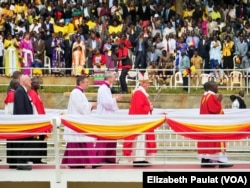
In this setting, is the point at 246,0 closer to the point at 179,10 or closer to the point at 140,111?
the point at 179,10

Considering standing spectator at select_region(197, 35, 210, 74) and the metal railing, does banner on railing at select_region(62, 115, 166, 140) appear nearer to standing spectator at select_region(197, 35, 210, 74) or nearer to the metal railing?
the metal railing

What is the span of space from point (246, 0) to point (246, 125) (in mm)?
17211

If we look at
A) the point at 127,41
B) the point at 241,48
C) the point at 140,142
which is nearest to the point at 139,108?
the point at 140,142

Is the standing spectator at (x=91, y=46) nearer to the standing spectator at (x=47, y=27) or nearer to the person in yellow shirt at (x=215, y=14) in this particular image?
the standing spectator at (x=47, y=27)

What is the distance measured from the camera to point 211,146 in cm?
1872

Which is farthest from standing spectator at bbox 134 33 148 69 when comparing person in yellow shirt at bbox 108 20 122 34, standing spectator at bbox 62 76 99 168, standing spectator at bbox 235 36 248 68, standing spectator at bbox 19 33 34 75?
standing spectator at bbox 62 76 99 168

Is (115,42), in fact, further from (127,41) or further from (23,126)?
(23,126)

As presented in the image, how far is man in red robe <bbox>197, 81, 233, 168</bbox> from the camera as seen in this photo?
1839 cm

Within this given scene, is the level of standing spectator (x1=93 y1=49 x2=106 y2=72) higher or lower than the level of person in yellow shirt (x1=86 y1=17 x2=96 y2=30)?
lower

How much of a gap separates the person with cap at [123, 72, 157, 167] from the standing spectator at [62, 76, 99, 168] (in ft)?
1.83

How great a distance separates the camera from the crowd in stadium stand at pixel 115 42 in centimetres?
3066

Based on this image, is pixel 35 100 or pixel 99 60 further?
pixel 99 60

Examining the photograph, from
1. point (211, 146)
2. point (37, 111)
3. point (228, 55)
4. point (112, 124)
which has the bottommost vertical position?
point (211, 146)

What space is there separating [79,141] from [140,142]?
0.91 meters
